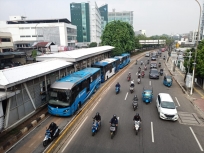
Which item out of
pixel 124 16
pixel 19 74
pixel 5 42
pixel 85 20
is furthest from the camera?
pixel 124 16

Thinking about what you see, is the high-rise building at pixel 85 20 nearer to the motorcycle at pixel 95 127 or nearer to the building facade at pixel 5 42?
the building facade at pixel 5 42

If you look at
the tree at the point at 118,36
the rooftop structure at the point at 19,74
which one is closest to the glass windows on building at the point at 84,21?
the tree at the point at 118,36

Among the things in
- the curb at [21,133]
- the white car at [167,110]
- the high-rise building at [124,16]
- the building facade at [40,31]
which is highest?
the high-rise building at [124,16]

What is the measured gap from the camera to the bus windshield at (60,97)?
524 inches

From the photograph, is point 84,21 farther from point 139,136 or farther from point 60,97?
point 139,136

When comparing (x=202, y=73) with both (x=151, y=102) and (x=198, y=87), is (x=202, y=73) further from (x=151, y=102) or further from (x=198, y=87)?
(x=151, y=102)

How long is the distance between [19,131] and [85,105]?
269 inches

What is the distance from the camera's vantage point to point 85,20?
356ft

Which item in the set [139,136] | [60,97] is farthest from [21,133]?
[139,136]

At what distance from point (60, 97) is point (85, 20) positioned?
103219mm

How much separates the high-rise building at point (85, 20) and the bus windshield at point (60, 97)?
93.0 m

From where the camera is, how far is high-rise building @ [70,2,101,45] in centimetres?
10556

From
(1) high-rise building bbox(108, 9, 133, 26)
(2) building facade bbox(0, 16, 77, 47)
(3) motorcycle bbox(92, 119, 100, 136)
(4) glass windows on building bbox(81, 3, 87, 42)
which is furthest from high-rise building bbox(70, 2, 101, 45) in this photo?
(3) motorcycle bbox(92, 119, 100, 136)

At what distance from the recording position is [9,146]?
405 inches
